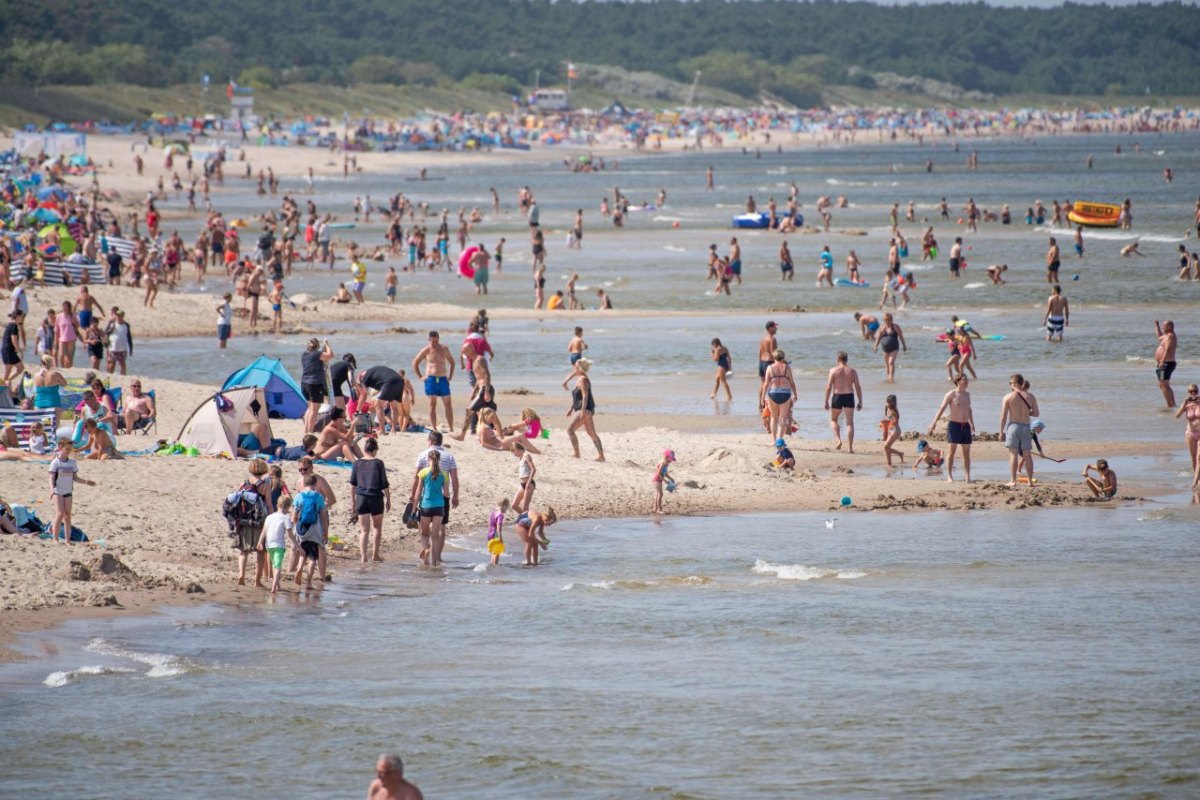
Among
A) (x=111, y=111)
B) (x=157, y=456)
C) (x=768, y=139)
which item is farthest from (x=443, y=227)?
(x=768, y=139)

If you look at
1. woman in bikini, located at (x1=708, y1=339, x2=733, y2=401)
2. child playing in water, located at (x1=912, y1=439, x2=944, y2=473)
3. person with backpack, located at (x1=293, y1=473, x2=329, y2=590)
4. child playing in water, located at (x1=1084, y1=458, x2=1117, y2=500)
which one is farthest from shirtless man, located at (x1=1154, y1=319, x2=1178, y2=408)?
person with backpack, located at (x1=293, y1=473, x2=329, y2=590)

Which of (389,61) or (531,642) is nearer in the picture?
(531,642)

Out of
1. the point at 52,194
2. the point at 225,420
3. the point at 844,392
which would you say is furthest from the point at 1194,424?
the point at 52,194

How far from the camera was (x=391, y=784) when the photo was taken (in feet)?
27.7

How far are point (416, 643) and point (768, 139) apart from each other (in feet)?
505

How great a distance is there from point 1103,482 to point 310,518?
32.6 feet

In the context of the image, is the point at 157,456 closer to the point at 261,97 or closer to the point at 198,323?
the point at 198,323

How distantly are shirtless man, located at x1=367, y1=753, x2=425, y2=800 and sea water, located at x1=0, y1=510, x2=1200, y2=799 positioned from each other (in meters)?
2.03

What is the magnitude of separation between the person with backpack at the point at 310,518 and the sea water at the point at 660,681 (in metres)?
0.52

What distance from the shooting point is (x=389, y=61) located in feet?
571

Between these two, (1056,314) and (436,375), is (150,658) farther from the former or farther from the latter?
(1056,314)

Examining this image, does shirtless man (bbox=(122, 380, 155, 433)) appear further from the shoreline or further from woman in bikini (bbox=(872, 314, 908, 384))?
woman in bikini (bbox=(872, 314, 908, 384))

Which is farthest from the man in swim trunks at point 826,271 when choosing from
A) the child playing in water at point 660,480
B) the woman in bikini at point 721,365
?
the child playing in water at point 660,480

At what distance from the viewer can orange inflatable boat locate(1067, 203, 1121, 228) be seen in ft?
203
